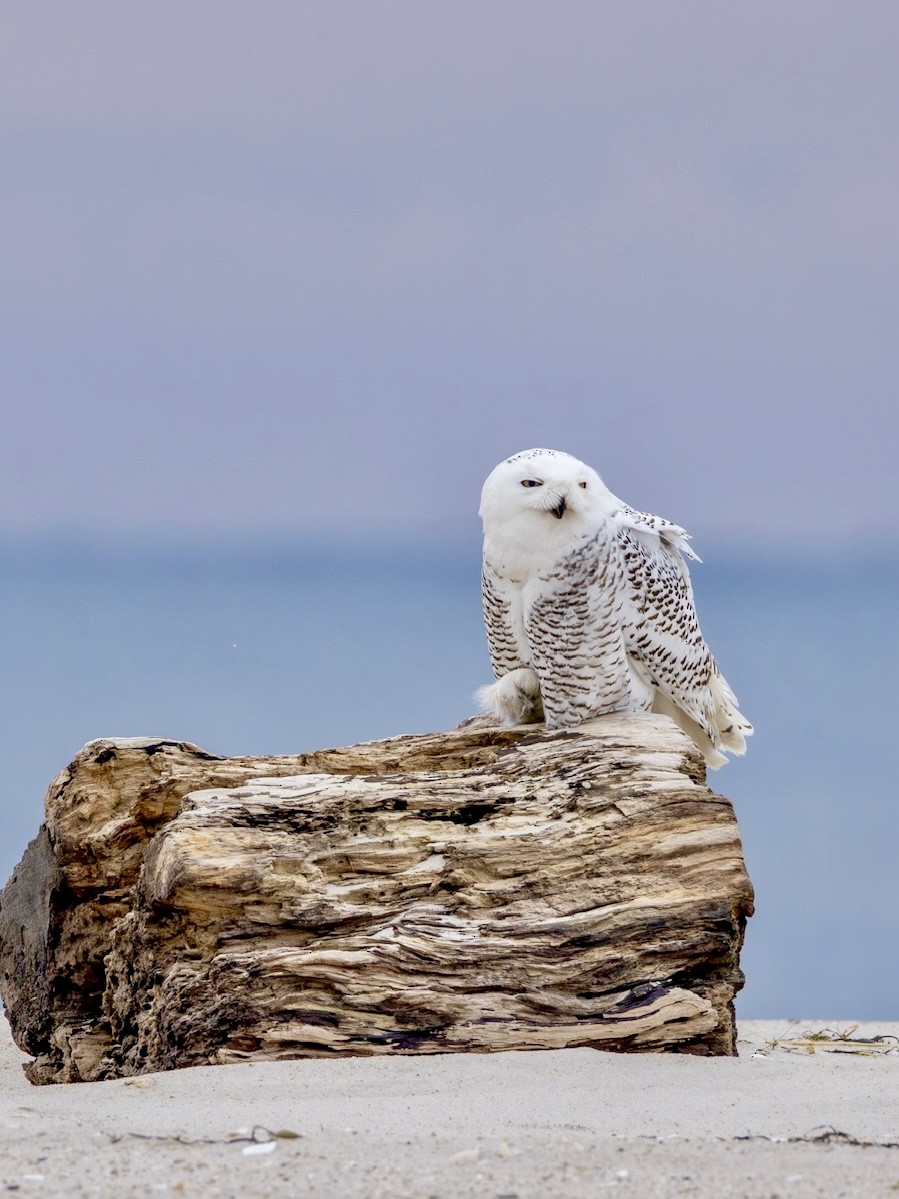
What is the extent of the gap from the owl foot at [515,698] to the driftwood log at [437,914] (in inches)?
33.9

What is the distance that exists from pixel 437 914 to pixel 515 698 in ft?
6.30

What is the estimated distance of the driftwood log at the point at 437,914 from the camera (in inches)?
214

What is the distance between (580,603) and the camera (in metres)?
6.73

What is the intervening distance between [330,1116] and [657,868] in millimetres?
2008

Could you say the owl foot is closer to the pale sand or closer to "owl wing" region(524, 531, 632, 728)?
"owl wing" region(524, 531, 632, 728)

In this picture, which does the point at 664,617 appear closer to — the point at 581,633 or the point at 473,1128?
the point at 581,633

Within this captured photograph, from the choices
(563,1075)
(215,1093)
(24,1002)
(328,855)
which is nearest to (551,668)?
(328,855)

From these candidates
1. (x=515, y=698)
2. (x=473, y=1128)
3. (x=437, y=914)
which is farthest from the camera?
(x=515, y=698)

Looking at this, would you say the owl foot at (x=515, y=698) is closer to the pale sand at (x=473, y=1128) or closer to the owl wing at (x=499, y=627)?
the owl wing at (x=499, y=627)

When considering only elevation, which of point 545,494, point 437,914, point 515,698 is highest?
point 545,494

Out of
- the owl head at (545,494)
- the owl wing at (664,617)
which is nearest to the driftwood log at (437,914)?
the owl wing at (664,617)

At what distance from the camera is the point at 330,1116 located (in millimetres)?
4434

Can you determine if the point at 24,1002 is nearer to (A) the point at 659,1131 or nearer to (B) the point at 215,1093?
(B) the point at 215,1093

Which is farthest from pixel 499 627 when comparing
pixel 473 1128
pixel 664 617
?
pixel 473 1128
